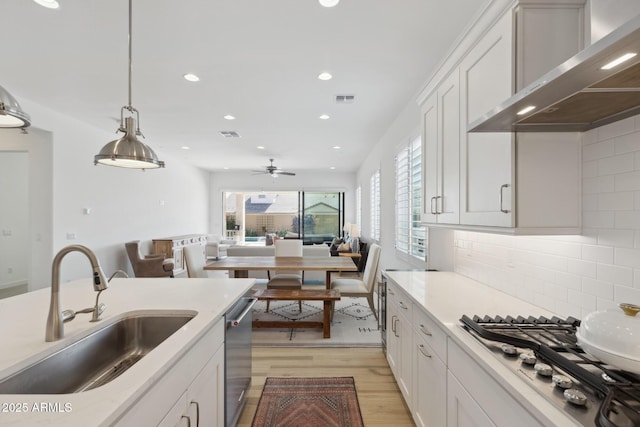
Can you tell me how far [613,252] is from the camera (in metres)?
1.20

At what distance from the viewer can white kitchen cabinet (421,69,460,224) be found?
1.82m

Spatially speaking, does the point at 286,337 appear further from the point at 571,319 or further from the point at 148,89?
the point at 148,89

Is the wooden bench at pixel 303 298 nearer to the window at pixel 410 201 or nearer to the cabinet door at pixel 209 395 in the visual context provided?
the window at pixel 410 201

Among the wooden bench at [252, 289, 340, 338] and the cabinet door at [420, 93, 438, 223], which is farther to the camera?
the wooden bench at [252, 289, 340, 338]

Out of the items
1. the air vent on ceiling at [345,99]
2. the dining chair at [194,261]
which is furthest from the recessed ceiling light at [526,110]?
the dining chair at [194,261]

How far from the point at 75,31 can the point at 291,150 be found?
14.2 feet

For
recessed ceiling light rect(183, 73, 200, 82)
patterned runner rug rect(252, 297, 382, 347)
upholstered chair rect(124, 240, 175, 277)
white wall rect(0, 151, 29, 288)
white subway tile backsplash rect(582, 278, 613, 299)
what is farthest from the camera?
white wall rect(0, 151, 29, 288)

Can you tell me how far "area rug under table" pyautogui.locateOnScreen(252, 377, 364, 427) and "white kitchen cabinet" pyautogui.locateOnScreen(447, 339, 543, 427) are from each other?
99 centimetres

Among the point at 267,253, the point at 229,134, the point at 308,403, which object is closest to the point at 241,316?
the point at 308,403

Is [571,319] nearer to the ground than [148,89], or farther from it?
nearer to the ground

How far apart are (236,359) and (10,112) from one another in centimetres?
168

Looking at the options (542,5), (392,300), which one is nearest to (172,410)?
(392,300)

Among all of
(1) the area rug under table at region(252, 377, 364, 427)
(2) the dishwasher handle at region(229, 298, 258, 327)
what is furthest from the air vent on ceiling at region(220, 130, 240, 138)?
(1) the area rug under table at region(252, 377, 364, 427)

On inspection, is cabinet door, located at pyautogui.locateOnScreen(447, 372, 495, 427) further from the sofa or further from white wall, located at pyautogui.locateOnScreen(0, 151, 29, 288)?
white wall, located at pyautogui.locateOnScreen(0, 151, 29, 288)
